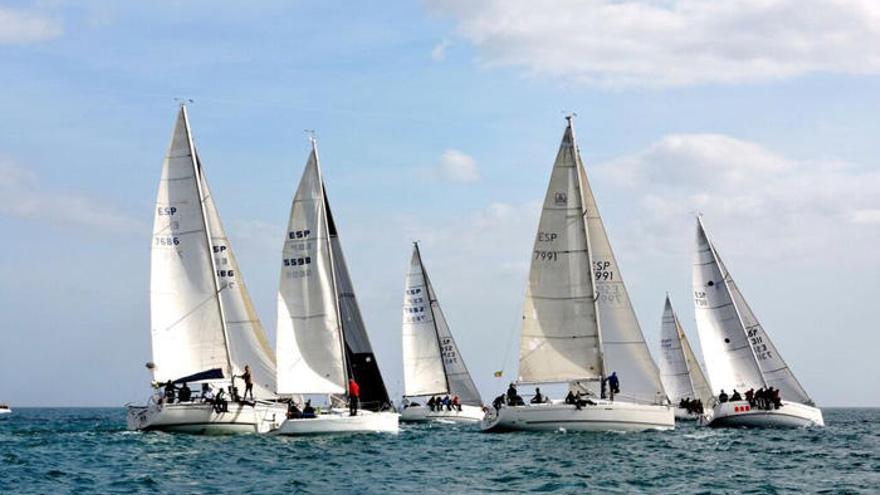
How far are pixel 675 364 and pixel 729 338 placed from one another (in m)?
16.6

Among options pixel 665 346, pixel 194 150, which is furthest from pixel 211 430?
pixel 665 346

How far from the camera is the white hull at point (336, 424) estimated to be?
4209 cm

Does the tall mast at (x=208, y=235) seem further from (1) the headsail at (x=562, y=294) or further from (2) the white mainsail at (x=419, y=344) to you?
(2) the white mainsail at (x=419, y=344)

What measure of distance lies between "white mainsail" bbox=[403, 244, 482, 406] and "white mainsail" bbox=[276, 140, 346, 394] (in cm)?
2135

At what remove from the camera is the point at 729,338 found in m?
57.8

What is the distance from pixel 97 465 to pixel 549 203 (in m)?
19.9

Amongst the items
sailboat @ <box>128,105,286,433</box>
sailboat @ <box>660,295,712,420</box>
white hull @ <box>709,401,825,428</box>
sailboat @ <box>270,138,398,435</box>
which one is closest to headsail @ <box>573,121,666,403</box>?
sailboat @ <box>270,138,398,435</box>

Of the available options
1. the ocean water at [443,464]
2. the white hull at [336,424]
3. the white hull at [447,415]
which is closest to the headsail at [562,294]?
the ocean water at [443,464]

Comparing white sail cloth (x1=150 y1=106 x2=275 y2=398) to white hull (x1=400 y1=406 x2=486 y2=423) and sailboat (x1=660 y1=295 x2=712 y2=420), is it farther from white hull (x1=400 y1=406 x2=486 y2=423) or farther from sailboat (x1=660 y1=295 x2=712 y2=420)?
sailboat (x1=660 y1=295 x2=712 y2=420)

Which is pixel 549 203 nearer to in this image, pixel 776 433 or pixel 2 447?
pixel 776 433

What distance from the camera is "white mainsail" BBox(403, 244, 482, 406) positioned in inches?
2689

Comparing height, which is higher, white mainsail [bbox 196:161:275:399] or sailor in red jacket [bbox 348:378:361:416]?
white mainsail [bbox 196:161:275:399]

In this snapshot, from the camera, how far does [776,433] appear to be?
49.6m

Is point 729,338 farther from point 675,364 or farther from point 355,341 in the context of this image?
point 355,341
